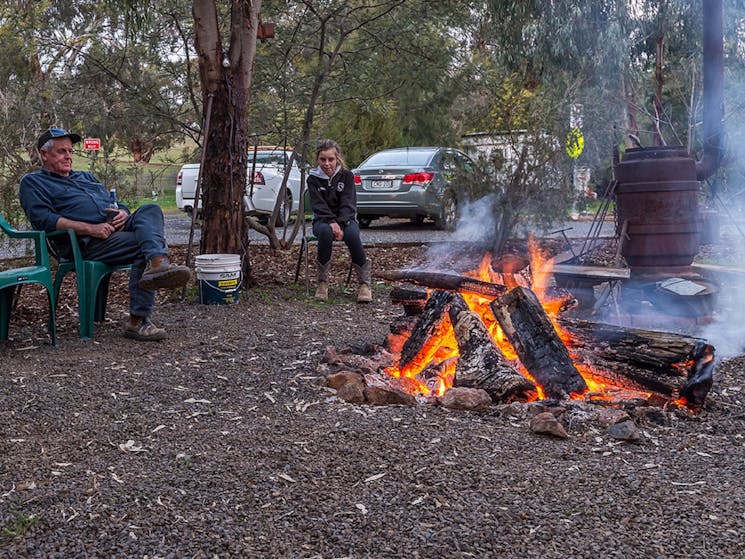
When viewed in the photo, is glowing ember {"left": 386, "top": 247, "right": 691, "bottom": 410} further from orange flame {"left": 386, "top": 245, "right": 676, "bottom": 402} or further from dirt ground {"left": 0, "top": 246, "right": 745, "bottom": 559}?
dirt ground {"left": 0, "top": 246, "right": 745, "bottom": 559}

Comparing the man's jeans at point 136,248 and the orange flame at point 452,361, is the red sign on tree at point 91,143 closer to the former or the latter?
the man's jeans at point 136,248

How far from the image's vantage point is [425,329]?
441 centimetres

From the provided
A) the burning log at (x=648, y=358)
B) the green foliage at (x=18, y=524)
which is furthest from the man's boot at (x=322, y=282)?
the green foliage at (x=18, y=524)

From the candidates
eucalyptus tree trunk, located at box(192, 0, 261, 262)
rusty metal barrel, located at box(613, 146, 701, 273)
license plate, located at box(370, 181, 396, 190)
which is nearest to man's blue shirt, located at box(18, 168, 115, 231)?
eucalyptus tree trunk, located at box(192, 0, 261, 262)

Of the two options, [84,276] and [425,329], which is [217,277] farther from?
[425,329]

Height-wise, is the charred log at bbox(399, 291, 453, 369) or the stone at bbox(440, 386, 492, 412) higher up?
the charred log at bbox(399, 291, 453, 369)

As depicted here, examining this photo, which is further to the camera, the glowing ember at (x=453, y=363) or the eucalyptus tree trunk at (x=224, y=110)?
the eucalyptus tree trunk at (x=224, y=110)

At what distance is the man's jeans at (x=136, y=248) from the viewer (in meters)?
4.93

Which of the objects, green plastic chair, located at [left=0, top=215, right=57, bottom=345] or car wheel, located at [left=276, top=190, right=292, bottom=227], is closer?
green plastic chair, located at [left=0, top=215, right=57, bottom=345]

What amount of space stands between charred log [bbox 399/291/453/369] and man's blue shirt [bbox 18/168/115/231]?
222 cm

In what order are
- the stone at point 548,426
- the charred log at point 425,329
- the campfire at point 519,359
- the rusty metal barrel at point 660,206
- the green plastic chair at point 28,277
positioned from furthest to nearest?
the rusty metal barrel at point 660,206, the green plastic chair at point 28,277, the charred log at point 425,329, the campfire at point 519,359, the stone at point 548,426

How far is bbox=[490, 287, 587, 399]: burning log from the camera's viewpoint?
388 cm

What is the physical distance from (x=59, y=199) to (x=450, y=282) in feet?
8.43

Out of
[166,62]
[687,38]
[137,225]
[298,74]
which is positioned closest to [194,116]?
[166,62]
